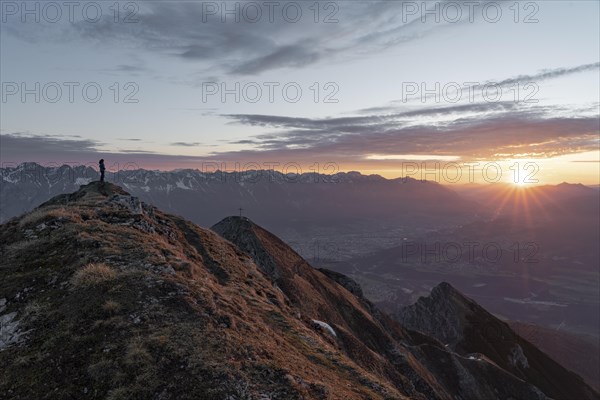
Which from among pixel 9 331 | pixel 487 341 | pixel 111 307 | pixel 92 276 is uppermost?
pixel 92 276

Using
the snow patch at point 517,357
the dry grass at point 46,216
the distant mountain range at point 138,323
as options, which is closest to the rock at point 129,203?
the distant mountain range at point 138,323

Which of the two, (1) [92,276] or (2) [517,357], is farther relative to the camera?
(2) [517,357]

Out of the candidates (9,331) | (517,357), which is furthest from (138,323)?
(517,357)

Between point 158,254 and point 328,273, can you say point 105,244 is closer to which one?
point 158,254

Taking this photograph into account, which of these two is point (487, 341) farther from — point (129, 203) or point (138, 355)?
point (138, 355)

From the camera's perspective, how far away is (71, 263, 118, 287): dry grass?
20469mm

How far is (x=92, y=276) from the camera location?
20750mm

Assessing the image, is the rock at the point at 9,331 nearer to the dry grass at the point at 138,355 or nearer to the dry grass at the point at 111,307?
the dry grass at the point at 111,307

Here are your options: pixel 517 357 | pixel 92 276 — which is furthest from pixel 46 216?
pixel 517 357

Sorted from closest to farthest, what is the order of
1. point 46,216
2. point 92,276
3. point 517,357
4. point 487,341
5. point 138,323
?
1. point 138,323
2. point 92,276
3. point 46,216
4. point 517,357
5. point 487,341

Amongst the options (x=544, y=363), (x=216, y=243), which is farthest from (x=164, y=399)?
(x=544, y=363)

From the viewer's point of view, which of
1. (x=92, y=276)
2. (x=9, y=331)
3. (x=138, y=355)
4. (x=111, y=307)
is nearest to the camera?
(x=138, y=355)

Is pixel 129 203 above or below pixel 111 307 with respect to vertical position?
above

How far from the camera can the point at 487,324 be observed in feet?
445
